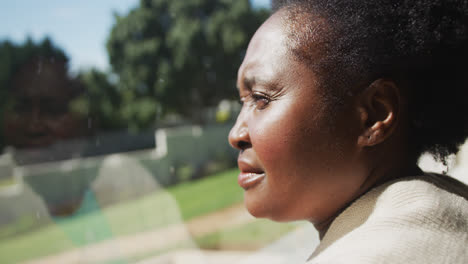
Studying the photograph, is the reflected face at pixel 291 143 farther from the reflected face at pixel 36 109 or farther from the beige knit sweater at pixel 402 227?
the reflected face at pixel 36 109

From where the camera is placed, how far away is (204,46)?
2254 millimetres

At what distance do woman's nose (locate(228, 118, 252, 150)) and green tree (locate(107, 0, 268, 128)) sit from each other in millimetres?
839

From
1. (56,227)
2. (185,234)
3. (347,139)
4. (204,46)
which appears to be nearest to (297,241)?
(204,46)

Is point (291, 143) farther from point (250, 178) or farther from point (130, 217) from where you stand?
point (130, 217)

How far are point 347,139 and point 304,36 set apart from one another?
0.23 m

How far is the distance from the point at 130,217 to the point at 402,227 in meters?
4.79

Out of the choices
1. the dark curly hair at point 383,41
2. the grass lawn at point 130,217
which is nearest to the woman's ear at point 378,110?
the dark curly hair at point 383,41

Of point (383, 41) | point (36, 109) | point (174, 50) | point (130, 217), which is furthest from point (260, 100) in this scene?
point (130, 217)

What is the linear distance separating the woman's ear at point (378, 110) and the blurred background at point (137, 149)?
494 millimetres

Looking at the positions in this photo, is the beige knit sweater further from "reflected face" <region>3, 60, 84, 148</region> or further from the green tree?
"reflected face" <region>3, 60, 84, 148</region>

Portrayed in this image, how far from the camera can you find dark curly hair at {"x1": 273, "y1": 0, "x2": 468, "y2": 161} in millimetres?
760

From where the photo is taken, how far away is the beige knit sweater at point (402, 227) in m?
0.62

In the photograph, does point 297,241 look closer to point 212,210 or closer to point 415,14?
point 415,14

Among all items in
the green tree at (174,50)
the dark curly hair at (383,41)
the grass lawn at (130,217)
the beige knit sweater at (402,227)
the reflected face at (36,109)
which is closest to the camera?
the beige knit sweater at (402,227)
